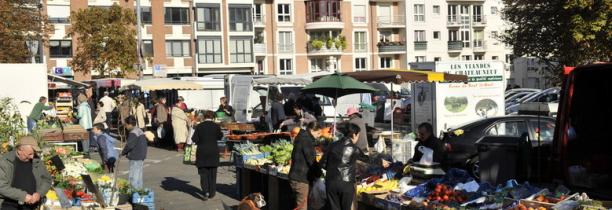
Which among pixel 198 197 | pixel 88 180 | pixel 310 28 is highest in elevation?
pixel 310 28

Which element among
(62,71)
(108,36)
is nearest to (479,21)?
(62,71)

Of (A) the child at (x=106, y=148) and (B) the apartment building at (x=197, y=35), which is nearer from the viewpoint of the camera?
(A) the child at (x=106, y=148)

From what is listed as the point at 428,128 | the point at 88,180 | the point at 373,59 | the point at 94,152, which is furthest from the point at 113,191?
the point at 373,59

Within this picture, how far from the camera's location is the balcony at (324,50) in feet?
217

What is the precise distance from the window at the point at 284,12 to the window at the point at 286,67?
3620 millimetres

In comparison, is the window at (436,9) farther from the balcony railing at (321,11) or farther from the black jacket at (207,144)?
→ the black jacket at (207,144)

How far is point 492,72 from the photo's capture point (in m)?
21.2

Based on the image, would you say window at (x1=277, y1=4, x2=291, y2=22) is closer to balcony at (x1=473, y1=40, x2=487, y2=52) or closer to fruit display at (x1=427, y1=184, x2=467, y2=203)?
balcony at (x1=473, y1=40, x2=487, y2=52)

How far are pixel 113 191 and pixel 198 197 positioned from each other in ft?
13.0

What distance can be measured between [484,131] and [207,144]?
5.40m

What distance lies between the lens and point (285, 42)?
217ft

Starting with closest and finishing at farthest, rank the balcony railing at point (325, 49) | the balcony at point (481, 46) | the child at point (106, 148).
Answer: the child at point (106, 148) → the balcony railing at point (325, 49) → the balcony at point (481, 46)

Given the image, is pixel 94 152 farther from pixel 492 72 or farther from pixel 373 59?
pixel 373 59

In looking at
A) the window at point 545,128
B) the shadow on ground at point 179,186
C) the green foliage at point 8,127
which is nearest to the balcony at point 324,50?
the shadow on ground at point 179,186
